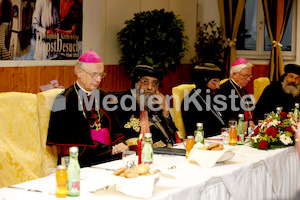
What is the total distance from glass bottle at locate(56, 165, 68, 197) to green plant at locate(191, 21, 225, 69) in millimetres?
6409

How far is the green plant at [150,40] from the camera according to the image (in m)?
7.30

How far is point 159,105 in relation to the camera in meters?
4.37

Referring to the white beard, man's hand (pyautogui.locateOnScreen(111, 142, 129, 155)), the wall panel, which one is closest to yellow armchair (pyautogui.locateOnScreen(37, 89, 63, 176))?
man's hand (pyautogui.locateOnScreen(111, 142, 129, 155))

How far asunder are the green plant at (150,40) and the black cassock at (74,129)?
3.45m

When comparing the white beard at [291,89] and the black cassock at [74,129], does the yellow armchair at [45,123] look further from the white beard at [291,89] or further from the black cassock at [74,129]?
the white beard at [291,89]

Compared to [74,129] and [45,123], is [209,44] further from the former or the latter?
[45,123]

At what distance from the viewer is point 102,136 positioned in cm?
393

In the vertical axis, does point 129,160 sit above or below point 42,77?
below

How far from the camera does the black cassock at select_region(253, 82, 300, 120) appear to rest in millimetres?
6066

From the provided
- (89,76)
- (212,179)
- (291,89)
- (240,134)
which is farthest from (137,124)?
(291,89)

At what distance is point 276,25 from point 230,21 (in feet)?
2.80

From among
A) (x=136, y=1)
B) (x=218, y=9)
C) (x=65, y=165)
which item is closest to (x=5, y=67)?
(x=136, y=1)

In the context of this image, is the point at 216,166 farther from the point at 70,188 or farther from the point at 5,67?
the point at 5,67

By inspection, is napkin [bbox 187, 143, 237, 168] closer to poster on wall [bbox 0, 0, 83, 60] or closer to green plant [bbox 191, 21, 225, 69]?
poster on wall [bbox 0, 0, 83, 60]
